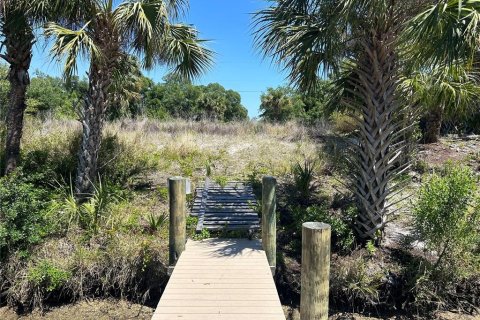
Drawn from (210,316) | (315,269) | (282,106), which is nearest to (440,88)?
(315,269)

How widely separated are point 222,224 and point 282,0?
4.17 m

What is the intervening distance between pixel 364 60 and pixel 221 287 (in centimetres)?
Answer: 435

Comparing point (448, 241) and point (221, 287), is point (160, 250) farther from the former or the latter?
point (448, 241)

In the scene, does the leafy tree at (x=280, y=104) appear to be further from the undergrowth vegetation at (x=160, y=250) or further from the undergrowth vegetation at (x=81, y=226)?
the undergrowth vegetation at (x=160, y=250)

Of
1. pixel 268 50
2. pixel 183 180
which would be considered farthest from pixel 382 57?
pixel 183 180

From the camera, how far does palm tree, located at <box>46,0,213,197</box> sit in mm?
6082

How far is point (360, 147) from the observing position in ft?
21.2

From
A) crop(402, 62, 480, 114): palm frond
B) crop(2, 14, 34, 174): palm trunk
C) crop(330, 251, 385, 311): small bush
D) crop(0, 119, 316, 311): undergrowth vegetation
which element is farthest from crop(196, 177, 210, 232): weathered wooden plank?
crop(402, 62, 480, 114): palm frond

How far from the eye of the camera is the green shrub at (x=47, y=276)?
566 cm

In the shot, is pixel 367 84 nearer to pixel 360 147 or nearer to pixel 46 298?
pixel 360 147

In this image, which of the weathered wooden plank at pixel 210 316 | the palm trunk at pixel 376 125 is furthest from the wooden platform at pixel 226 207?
the weathered wooden plank at pixel 210 316

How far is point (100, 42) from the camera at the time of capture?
7.06 metres

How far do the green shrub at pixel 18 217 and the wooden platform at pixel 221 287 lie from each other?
8.99 ft

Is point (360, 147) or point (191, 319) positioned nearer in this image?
point (191, 319)
